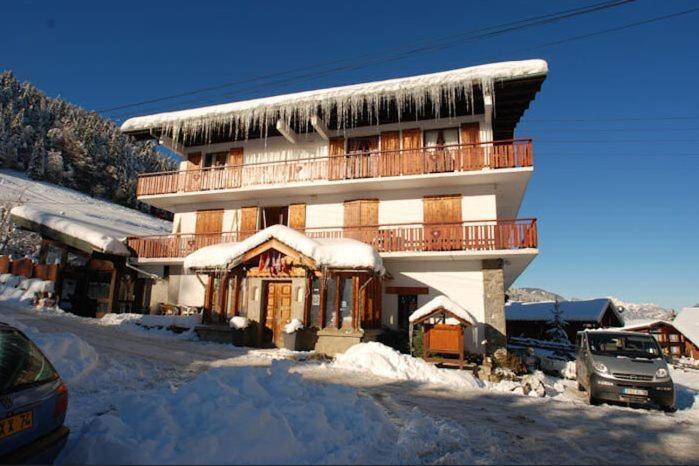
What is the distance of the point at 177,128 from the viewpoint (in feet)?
67.6

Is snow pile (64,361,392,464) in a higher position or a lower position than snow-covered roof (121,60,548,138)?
lower

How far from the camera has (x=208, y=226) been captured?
68.5 ft

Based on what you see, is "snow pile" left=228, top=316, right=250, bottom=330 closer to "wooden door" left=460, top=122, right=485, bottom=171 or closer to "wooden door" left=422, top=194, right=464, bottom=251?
"wooden door" left=422, top=194, right=464, bottom=251

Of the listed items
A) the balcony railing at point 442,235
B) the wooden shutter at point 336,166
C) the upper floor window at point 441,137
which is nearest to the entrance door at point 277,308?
the balcony railing at point 442,235

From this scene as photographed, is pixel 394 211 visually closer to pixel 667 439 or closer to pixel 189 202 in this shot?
pixel 189 202

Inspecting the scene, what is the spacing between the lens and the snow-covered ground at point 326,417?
3.38 m

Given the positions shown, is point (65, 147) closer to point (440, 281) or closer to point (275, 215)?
point (275, 215)

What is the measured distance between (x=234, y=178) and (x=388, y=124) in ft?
26.0

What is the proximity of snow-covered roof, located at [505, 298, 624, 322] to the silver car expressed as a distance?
20.4 m

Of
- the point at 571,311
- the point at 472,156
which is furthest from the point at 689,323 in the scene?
the point at 472,156

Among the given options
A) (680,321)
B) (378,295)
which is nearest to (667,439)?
(378,295)

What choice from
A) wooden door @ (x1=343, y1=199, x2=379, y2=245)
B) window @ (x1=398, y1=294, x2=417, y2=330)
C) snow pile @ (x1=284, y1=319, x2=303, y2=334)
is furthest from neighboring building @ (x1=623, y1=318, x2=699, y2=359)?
snow pile @ (x1=284, y1=319, x2=303, y2=334)

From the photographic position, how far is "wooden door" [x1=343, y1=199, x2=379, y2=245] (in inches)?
689

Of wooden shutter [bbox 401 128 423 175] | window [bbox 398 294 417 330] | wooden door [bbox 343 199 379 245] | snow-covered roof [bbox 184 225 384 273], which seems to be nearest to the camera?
snow-covered roof [bbox 184 225 384 273]
